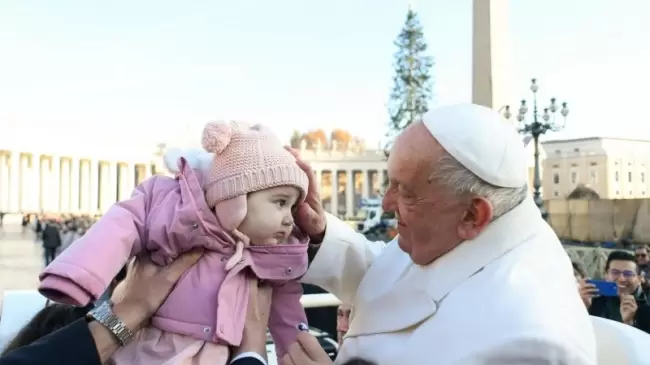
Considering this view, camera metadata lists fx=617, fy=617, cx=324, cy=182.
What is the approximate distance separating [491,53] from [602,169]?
52.0m

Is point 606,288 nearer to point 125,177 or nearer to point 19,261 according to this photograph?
point 19,261

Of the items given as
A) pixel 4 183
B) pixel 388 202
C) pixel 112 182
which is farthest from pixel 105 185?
Answer: pixel 388 202

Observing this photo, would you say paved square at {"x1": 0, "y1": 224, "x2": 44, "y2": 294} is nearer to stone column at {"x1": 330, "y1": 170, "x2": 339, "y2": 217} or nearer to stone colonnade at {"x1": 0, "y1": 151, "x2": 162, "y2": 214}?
stone colonnade at {"x1": 0, "y1": 151, "x2": 162, "y2": 214}

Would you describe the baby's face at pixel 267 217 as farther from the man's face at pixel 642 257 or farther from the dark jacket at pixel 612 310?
the man's face at pixel 642 257

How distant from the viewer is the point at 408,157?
4.55 ft

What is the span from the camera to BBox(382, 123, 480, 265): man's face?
1365 millimetres

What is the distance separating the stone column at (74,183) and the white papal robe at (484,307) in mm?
48031

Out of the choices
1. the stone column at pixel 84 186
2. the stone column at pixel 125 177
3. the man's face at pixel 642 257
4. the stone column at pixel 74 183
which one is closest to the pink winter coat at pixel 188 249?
the man's face at pixel 642 257

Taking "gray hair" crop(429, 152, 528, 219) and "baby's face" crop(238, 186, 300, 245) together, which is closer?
"gray hair" crop(429, 152, 528, 219)

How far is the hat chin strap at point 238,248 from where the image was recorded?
153 centimetres

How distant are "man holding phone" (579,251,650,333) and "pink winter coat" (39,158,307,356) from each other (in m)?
2.29

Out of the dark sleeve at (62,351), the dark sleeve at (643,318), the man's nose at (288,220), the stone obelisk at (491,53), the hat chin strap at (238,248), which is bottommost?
the dark sleeve at (643,318)

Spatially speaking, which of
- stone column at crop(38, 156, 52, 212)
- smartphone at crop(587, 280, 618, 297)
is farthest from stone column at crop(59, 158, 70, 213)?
smartphone at crop(587, 280, 618, 297)

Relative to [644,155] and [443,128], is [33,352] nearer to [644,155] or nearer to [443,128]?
[443,128]
